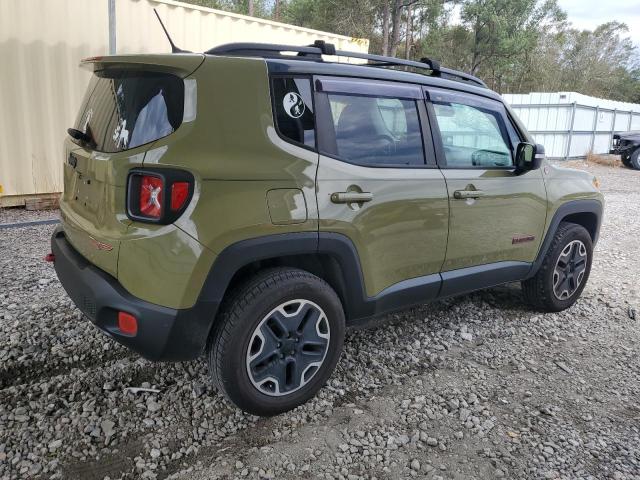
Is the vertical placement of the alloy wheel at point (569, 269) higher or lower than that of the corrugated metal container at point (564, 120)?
lower

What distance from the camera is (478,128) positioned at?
366cm

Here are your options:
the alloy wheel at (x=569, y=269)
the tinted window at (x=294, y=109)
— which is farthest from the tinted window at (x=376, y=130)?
the alloy wheel at (x=569, y=269)

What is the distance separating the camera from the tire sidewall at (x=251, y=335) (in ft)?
8.02

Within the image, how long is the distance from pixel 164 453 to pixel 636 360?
3.17m

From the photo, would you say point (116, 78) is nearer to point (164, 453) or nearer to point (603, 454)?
point (164, 453)

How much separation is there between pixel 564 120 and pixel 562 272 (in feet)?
55.1

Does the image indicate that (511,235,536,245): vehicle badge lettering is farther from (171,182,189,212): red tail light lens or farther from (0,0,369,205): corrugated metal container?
(0,0,369,205): corrugated metal container

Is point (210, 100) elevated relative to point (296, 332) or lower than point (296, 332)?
elevated

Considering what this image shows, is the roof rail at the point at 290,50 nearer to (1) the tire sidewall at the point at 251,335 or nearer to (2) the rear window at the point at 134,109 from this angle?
(2) the rear window at the point at 134,109

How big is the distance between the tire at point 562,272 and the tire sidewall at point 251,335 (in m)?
2.15

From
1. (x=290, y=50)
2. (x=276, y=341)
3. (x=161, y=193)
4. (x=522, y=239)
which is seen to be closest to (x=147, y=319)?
(x=161, y=193)

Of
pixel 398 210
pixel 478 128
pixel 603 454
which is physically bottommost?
pixel 603 454

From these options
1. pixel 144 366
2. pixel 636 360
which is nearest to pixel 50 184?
pixel 144 366

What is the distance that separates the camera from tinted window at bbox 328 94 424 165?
9.11 ft
